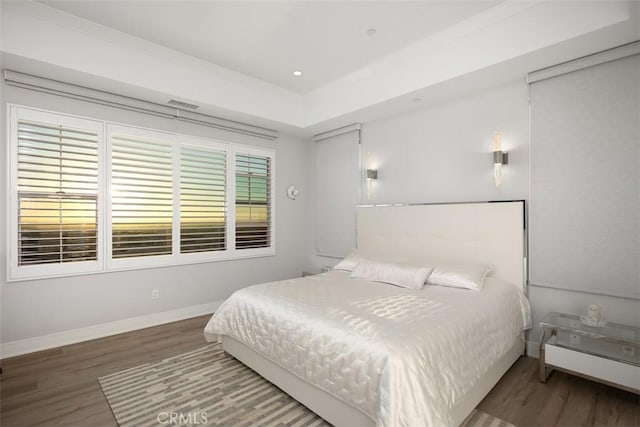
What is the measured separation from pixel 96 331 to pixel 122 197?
1413 millimetres

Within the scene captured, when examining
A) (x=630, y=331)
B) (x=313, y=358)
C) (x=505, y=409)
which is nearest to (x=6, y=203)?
(x=313, y=358)

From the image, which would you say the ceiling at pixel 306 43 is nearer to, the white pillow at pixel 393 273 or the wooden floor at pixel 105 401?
the white pillow at pixel 393 273

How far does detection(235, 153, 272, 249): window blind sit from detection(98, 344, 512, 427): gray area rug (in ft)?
6.75

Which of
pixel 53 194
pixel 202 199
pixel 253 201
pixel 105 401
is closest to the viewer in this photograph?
pixel 105 401

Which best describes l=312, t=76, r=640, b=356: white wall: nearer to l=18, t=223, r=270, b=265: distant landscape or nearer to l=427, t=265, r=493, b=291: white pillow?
l=427, t=265, r=493, b=291: white pillow

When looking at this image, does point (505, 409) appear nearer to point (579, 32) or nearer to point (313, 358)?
point (313, 358)

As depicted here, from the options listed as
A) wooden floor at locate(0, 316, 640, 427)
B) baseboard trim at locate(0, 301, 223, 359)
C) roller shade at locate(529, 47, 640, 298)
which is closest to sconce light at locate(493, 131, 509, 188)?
roller shade at locate(529, 47, 640, 298)

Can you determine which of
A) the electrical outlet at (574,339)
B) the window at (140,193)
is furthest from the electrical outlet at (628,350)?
the window at (140,193)

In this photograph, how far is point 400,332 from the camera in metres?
1.83

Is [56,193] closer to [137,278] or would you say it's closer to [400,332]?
[137,278]

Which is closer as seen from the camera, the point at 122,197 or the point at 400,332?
the point at 400,332

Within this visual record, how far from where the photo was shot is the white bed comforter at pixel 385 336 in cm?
160

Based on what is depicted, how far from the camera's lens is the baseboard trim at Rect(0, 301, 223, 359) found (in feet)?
9.61

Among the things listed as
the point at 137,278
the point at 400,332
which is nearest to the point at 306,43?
the point at 400,332
